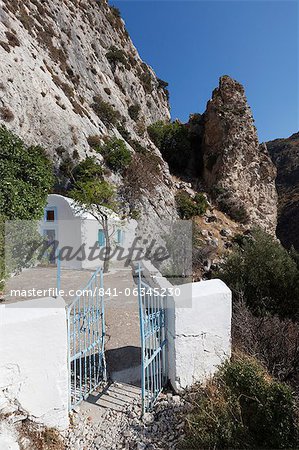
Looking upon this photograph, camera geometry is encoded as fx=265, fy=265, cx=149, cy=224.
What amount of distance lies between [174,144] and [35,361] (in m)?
29.0

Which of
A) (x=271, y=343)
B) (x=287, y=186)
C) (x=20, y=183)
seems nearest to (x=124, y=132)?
(x=20, y=183)

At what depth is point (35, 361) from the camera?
9.57ft

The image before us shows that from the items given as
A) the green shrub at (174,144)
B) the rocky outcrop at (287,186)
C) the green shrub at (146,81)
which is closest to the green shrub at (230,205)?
the green shrub at (174,144)

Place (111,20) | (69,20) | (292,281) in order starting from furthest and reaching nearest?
(111,20) < (69,20) < (292,281)

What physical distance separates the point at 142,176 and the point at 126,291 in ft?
45.5

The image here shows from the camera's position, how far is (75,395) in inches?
140

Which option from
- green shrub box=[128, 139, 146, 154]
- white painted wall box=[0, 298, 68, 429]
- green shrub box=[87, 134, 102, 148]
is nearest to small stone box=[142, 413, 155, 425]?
white painted wall box=[0, 298, 68, 429]

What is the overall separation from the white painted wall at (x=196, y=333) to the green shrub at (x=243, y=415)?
44cm

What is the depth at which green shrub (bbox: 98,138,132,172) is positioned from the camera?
2069cm

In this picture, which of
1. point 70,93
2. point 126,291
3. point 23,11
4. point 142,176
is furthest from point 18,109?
point 126,291

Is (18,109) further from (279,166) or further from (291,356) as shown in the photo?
(279,166)

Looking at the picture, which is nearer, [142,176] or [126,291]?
[126,291]

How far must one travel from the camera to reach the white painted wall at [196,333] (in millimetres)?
3543

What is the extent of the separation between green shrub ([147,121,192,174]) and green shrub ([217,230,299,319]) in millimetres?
21588
